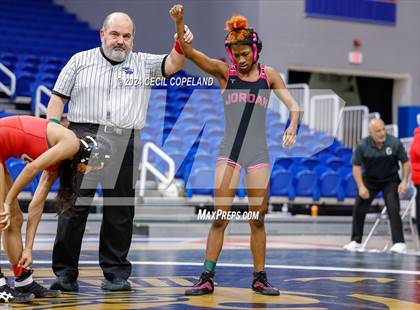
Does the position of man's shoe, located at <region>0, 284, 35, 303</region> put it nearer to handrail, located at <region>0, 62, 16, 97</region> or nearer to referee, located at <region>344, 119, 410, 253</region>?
referee, located at <region>344, 119, 410, 253</region>

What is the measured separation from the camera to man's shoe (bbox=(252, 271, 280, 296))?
616 centimetres

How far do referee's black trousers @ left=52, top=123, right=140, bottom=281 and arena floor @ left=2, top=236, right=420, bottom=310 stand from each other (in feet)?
0.66

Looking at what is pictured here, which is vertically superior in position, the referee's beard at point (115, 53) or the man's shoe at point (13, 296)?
the referee's beard at point (115, 53)

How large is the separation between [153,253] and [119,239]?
330 centimetres

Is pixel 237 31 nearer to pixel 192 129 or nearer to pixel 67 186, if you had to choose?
pixel 67 186

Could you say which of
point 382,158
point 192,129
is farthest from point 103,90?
point 192,129

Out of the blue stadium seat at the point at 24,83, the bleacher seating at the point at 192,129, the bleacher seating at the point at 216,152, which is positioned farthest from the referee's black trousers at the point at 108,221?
the blue stadium seat at the point at 24,83

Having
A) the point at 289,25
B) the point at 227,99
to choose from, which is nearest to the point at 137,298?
the point at 227,99

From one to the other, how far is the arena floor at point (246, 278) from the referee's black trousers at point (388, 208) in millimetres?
399

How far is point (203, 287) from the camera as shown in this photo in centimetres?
613

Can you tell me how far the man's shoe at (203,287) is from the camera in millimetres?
6082

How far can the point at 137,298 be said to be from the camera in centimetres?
584

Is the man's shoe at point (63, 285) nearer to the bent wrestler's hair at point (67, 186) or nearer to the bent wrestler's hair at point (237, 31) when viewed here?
the bent wrestler's hair at point (67, 186)

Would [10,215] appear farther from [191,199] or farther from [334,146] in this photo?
[334,146]
